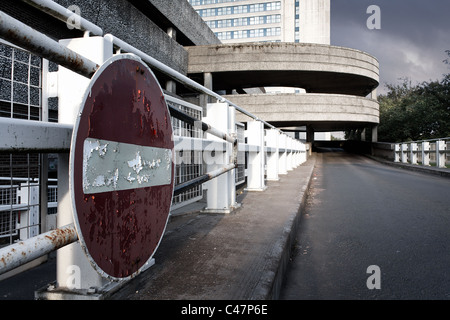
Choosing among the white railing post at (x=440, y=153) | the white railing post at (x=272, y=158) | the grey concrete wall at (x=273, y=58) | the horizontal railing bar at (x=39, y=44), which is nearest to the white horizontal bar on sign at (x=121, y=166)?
the horizontal railing bar at (x=39, y=44)

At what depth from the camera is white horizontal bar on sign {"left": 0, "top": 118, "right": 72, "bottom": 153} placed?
1.04 meters

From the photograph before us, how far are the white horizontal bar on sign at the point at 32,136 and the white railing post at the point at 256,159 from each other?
4608mm

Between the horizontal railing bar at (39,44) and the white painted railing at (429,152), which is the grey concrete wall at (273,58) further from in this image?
the horizontal railing bar at (39,44)

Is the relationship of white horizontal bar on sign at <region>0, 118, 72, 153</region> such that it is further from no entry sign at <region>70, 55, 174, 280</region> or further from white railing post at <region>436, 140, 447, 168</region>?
white railing post at <region>436, 140, 447, 168</region>

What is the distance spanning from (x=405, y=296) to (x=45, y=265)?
2.71 m

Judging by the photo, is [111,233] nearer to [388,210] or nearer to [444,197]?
[388,210]

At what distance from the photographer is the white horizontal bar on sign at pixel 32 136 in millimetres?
1043

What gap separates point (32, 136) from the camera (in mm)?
1151

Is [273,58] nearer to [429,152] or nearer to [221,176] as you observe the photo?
[429,152]

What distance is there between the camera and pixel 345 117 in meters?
29.9

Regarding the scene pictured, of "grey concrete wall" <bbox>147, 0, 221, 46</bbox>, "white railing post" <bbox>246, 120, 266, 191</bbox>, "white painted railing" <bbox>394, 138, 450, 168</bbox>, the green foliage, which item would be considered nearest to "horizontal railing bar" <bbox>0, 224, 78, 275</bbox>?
"white railing post" <bbox>246, 120, 266, 191</bbox>

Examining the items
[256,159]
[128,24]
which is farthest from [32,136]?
[128,24]

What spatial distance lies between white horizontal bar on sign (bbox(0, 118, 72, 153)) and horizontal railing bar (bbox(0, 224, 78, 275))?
0.30 metres

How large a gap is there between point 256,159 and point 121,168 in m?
4.77
